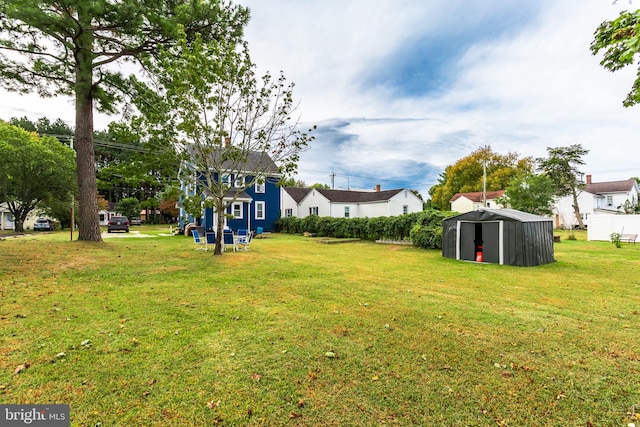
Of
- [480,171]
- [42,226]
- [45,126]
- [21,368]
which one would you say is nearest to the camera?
[21,368]

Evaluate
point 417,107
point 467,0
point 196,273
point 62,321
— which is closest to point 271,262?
point 196,273

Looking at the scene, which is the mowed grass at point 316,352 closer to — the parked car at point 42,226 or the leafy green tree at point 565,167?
the parked car at point 42,226

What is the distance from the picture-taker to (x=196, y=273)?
8211mm

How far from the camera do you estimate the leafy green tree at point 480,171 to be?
145ft

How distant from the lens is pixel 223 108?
1102 cm

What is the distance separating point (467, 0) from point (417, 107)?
365 inches

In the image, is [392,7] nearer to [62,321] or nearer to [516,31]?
[516,31]

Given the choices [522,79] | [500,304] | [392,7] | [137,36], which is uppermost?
[392,7]

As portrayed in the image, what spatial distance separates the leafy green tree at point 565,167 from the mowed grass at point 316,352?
31945 millimetres

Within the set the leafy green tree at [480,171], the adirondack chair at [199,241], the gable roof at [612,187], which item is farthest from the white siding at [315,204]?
the gable roof at [612,187]

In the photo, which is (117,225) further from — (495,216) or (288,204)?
(495,216)

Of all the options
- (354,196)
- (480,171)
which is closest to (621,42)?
(354,196)

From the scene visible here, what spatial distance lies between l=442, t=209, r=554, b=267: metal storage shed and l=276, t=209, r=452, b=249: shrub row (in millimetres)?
2343

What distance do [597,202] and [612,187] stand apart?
3.64 m
